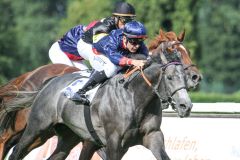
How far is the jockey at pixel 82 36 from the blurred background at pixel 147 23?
21.8m

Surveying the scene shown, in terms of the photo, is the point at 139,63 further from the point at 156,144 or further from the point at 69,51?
the point at 69,51

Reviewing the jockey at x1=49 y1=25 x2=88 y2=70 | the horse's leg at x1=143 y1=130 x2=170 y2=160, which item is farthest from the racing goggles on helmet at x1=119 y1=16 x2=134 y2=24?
the horse's leg at x1=143 y1=130 x2=170 y2=160

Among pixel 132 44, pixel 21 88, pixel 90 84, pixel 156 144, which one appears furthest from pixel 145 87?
pixel 21 88

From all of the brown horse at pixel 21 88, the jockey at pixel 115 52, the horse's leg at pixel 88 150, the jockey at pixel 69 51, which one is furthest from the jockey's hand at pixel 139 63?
the jockey at pixel 69 51

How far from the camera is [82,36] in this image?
31.4ft

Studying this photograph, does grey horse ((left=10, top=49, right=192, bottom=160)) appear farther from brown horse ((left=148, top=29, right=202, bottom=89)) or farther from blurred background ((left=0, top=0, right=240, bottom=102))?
blurred background ((left=0, top=0, right=240, bottom=102))

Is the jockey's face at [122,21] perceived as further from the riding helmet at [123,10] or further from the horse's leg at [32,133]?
the horse's leg at [32,133]

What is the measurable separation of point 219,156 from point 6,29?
39699 mm

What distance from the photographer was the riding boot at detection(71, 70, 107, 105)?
8.43 meters

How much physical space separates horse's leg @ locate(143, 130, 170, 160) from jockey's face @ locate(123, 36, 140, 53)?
2.96 feet

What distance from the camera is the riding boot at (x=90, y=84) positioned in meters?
8.43

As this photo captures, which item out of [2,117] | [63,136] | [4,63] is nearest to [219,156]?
[63,136]

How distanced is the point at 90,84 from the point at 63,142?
1.15m

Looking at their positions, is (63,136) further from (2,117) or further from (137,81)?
(137,81)
